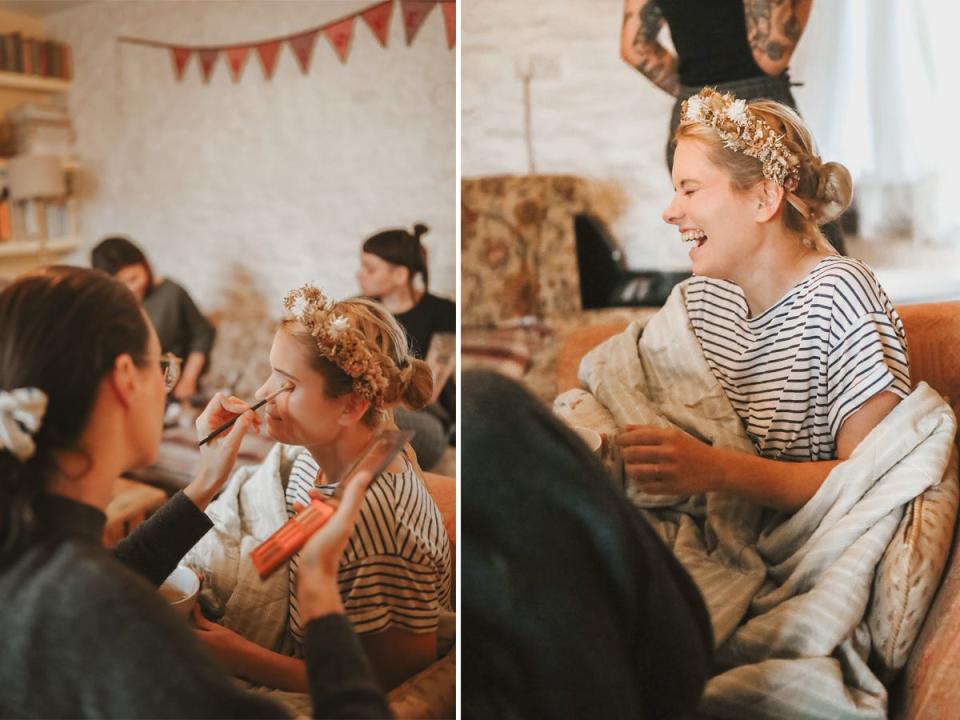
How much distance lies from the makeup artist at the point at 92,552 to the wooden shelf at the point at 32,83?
432mm

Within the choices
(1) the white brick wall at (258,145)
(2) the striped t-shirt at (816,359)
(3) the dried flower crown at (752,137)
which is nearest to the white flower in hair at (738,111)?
(3) the dried flower crown at (752,137)

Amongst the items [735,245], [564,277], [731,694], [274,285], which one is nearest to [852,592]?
[731,694]

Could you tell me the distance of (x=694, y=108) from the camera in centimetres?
136

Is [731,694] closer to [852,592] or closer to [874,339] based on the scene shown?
[852,592]

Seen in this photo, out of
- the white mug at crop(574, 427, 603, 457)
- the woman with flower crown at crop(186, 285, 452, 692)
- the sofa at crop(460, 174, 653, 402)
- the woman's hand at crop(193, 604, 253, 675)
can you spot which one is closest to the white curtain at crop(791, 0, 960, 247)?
→ the sofa at crop(460, 174, 653, 402)

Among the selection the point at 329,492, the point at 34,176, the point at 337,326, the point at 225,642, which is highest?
the point at 34,176

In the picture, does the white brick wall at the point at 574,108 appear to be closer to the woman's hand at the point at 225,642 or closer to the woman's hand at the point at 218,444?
the woman's hand at the point at 218,444

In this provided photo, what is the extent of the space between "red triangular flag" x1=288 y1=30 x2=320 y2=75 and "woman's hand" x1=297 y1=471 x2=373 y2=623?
0.73 meters

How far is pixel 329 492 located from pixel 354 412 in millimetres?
130

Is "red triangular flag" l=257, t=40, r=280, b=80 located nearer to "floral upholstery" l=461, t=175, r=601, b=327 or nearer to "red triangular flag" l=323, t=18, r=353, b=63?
"red triangular flag" l=323, t=18, r=353, b=63

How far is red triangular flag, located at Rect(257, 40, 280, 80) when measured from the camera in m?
1.47

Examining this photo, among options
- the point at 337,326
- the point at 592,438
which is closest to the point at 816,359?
the point at 592,438

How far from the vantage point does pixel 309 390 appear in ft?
4.46

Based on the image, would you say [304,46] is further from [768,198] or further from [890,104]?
[890,104]
